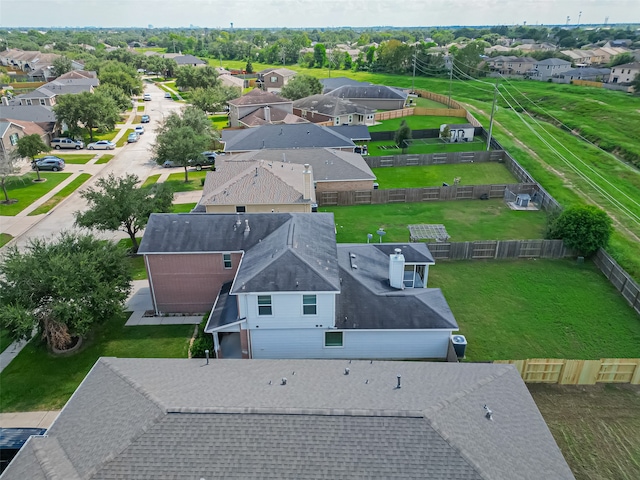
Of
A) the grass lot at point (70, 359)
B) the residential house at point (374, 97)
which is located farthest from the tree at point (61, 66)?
the grass lot at point (70, 359)

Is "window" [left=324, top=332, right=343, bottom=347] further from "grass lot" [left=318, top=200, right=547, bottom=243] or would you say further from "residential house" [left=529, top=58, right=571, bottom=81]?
"residential house" [left=529, top=58, right=571, bottom=81]

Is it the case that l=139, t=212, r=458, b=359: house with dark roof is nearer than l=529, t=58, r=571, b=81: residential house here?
Yes

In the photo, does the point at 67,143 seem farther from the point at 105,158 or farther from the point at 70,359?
the point at 70,359

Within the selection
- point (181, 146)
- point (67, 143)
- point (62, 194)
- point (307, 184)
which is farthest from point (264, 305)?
point (67, 143)

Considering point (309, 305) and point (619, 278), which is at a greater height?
point (309, 305)

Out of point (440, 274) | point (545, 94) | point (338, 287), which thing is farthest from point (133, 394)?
point (545, 94)

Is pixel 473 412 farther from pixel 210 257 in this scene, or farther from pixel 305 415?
pixel 210 257

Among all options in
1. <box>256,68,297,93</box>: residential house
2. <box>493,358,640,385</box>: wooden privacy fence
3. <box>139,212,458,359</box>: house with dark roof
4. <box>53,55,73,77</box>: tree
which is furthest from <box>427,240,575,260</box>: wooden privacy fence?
<box>53,55,73,77</box>: tree
